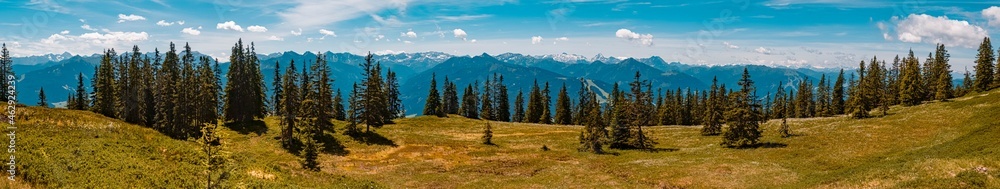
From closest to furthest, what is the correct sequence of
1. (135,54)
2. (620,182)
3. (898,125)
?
(620,182), (898,125), (135,54)

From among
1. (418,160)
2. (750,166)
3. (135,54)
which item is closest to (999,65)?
(750,166)

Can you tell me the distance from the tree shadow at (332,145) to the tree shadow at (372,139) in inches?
150

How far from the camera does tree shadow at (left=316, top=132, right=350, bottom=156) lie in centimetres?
6210

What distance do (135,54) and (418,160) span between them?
61.9 meters

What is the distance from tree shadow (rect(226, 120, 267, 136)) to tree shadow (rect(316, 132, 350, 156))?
44.8 feet

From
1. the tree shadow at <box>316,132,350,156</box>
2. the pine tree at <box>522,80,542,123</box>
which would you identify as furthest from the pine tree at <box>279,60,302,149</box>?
the pine tree at <box>522,80,542,123</box>

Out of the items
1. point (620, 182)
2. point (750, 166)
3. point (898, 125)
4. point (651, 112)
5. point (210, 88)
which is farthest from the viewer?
point (651, 112)

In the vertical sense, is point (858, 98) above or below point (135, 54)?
below

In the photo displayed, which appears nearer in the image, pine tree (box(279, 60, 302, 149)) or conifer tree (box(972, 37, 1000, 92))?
pine tree (box(279, 60, 302, 149))

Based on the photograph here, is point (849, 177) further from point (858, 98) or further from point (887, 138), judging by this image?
point (858, 98)

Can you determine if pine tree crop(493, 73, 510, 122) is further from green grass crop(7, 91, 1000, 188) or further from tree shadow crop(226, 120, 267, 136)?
tree shadow crop(226, 120, 267, 136)

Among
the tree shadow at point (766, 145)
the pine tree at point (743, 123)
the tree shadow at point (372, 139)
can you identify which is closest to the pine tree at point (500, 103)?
the tree shadow at point (372, 139)

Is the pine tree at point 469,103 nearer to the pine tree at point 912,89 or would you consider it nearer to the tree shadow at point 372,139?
the tree shadow at point 372,139

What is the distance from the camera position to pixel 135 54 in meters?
83.8
